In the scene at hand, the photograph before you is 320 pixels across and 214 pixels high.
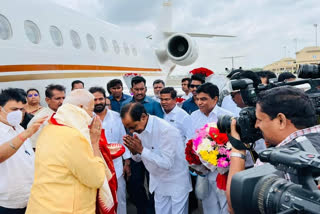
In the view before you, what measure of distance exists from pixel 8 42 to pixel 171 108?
10.9 ft

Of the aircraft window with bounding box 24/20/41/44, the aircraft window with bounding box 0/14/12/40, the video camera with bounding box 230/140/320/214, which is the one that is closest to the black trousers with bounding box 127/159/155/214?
the video camera with bounding box 230/140/320/214

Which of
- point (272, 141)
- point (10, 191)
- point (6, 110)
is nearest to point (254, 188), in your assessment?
point (272, 141)

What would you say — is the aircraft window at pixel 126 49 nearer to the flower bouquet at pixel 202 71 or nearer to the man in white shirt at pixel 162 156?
the flower bouquet at pixel 202 71

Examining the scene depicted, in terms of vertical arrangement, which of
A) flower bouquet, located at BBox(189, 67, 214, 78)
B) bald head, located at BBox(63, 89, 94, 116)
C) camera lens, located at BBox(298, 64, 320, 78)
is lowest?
bald head, located at BBox(63, 89, 94, 116)

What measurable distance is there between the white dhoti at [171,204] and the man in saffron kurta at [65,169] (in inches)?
49.5

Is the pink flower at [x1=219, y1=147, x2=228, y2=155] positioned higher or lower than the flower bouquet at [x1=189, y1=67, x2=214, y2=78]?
lower

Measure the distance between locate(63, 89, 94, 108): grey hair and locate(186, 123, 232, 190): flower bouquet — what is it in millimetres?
1068

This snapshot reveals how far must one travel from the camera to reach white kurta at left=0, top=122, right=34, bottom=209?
94.2 inches

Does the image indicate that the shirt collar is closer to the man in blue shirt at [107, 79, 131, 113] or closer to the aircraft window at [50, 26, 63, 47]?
the man in blue shirt at [107, 79, 131, 113]

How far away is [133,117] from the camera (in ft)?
9.10

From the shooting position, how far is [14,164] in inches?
96.9

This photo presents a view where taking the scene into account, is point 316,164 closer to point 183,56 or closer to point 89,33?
point 89,33

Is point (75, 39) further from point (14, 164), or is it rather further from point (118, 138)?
point (14, 164)

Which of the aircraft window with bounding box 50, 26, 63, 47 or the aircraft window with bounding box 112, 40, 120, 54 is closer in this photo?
the aircraft window with bounding box 50, 26, 63, 47
